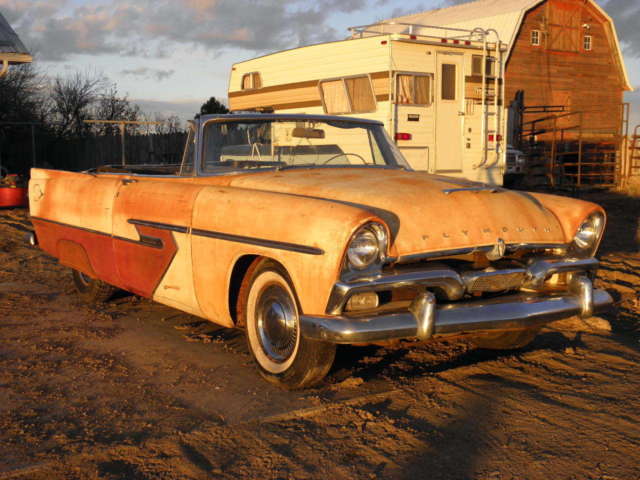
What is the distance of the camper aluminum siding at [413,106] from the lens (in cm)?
1212

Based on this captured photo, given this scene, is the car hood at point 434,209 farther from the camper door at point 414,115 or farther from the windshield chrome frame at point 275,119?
the camper door at point 414,115

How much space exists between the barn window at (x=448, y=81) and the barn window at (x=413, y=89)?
1.19 feet

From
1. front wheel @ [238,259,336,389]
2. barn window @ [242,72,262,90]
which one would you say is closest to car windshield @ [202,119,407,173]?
A: front wheel @ [238,259,336,389]

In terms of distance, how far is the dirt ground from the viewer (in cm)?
324

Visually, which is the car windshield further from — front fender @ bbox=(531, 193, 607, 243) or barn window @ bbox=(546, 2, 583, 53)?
barn window @ bbox=(546, 2, 583, 53)

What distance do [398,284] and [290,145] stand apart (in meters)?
2.15

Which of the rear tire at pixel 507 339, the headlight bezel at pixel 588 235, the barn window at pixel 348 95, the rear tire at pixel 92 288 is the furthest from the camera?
the barn window at pixel 348 95

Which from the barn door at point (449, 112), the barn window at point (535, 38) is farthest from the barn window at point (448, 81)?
the barn window at point (535, 38)

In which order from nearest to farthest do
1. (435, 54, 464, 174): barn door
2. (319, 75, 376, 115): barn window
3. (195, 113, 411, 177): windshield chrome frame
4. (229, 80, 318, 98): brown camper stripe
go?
(195, 113, 411, 177): windshield chrome frame
(319, 75, 376, 115): barn window
(435, 54, 464, 174): barn door
(229, 80, 318, 98): brown camper stripe

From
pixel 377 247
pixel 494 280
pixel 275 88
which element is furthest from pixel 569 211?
pixel 275 88

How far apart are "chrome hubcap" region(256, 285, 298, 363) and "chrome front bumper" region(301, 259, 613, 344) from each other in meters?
0.32

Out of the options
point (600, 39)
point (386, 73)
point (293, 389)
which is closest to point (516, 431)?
point (293, 389)

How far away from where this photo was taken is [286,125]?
568 centimetres

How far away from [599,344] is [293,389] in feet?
8.12
